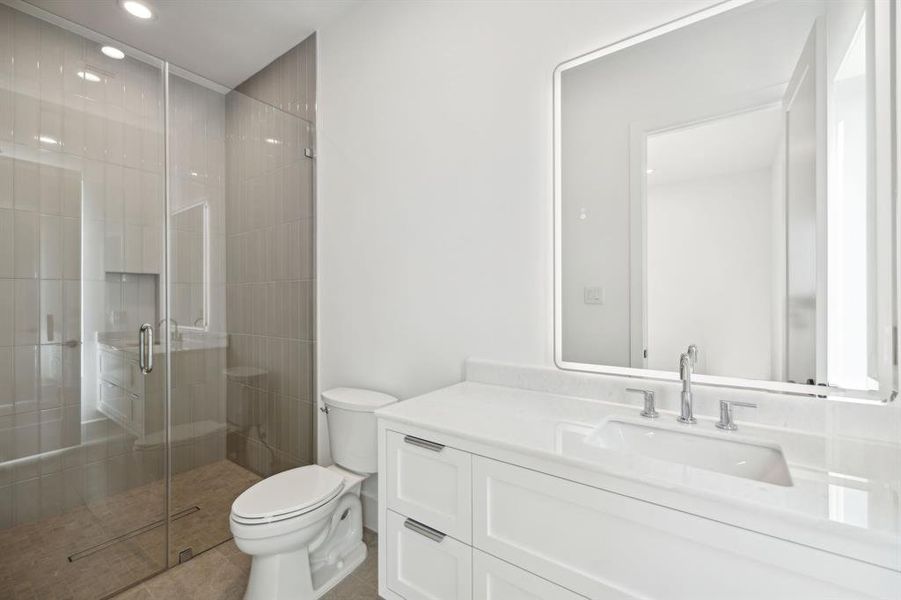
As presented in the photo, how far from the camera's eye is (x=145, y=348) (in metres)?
1.82

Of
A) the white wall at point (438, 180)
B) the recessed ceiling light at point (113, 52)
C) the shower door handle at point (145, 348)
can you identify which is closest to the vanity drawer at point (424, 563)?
the white wall at point (438, 180)

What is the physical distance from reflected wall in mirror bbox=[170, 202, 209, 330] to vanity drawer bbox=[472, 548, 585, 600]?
5.68 feet

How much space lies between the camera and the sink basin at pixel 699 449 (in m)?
0.96

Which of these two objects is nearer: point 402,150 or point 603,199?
point 603,199

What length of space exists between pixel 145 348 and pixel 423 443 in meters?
1.47

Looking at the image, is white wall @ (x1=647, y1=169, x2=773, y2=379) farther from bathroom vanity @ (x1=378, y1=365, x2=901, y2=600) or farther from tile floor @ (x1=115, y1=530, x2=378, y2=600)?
tile floor @ (x1=115, y1=530, x2=378, y2=600)

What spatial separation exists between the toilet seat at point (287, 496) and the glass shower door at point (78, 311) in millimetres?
660

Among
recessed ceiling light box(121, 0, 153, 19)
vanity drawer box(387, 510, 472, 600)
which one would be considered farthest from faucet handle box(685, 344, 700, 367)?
recessed ceiling light box(121, 0, 153, 19)

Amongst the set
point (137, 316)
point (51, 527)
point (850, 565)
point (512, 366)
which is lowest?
point (51, 527)

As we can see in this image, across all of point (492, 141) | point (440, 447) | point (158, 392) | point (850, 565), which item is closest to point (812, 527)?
point (850, 565)

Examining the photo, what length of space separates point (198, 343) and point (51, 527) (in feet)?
2.92

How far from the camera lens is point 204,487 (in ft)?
6.58

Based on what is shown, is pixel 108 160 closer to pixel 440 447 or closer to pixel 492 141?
pixel 492 141

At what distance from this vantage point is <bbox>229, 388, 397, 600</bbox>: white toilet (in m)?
1.42
